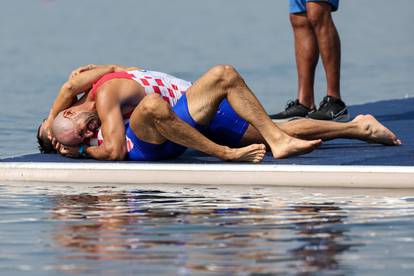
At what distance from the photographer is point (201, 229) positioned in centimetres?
599

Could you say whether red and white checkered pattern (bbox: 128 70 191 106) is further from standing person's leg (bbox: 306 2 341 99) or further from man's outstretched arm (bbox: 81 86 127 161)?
standing person's leg (bbox: 306 2 341 99)

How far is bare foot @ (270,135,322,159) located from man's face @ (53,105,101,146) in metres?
0.83

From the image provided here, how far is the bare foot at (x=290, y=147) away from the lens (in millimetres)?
7316

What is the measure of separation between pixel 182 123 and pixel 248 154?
1.15 ft

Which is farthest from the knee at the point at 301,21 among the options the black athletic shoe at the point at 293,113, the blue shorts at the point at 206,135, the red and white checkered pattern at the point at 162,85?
the blue shorts at the point at 206,135

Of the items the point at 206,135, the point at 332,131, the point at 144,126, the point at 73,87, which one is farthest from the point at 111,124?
the point at 332,131

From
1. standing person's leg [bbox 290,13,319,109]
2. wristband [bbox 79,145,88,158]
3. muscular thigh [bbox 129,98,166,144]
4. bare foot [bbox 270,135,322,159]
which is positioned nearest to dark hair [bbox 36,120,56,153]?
wristband [bbox 79,145,88,158]

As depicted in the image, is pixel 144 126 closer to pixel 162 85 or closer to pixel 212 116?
pixel 212 116

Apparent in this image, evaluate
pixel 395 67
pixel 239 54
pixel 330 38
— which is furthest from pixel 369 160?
pixel 239 54

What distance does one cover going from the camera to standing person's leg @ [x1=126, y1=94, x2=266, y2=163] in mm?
7141

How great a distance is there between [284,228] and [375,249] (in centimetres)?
56

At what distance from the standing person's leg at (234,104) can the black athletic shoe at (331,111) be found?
1060 mm

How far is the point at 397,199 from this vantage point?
667 cm

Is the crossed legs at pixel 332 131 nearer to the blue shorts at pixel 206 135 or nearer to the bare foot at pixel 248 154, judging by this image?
the blue shorts at pixel 206 135
